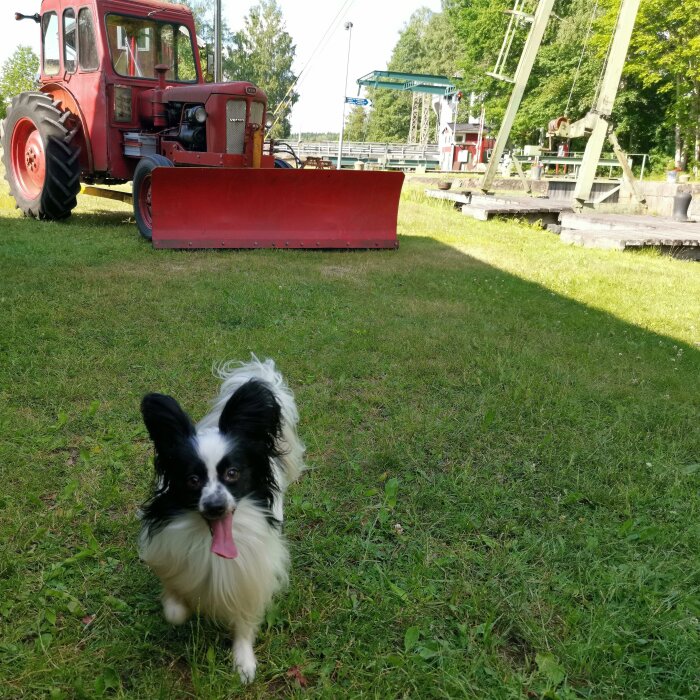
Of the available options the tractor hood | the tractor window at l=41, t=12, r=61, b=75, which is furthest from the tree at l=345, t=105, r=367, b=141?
the tractor hood

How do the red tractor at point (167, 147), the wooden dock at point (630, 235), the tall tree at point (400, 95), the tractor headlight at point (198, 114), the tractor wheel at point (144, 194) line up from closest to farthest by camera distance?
the red tractor at point (167, 147), the tractor wheel at point (144, 194), the tractor headlight at point (198, 114), the wooden dock at point (630, 235), the tall tree at point (400, 95)

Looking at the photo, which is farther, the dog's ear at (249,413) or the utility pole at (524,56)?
the utility pole at (524,56)

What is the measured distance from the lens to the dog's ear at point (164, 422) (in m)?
1.64

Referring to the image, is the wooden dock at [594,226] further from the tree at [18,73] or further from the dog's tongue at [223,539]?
the tree at [18,73]

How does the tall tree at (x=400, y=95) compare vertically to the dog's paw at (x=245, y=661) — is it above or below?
above

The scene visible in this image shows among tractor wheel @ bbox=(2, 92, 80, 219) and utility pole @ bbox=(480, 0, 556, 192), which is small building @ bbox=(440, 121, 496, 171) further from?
tractor wheel @ bbox=(2, 92, 80, 219)

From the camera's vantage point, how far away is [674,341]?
195 inches

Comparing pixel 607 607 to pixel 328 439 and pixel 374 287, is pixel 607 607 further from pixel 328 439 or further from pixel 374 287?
pixel 374 287

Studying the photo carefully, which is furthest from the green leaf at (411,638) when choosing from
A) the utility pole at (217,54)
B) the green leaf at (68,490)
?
the utility pole at (217,54)

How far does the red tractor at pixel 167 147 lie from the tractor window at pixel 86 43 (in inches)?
0.5

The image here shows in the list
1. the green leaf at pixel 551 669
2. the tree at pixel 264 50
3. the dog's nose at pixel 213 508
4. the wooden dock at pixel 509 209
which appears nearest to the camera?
the dog's nose at pixel 213 508

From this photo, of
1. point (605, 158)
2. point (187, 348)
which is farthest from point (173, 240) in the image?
point (605, 158)

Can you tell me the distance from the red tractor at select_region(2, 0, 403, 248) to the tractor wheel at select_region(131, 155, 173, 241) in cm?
1

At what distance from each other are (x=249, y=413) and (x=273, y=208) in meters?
5.89
